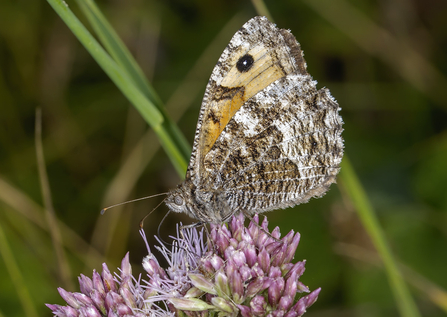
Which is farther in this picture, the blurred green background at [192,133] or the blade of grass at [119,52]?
the blurred green background at [192,133]

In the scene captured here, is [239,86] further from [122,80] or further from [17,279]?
[17,279]

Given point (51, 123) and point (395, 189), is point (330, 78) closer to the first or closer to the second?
point (395, 189)

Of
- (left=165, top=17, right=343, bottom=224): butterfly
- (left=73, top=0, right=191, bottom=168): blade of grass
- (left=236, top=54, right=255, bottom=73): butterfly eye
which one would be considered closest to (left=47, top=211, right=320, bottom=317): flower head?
(left=165, top=17, right=343, bottom=224): butterfly

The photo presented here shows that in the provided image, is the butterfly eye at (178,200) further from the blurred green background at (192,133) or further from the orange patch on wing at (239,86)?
the blurred green background at (192,133)

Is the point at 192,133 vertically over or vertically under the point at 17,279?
over

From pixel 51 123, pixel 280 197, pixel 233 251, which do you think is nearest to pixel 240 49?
pixel 280 197

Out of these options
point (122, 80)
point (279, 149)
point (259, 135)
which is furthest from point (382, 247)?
point (122, 80)

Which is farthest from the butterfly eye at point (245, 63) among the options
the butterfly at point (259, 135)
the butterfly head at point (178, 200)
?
the butterfly head at point (178, 200)
